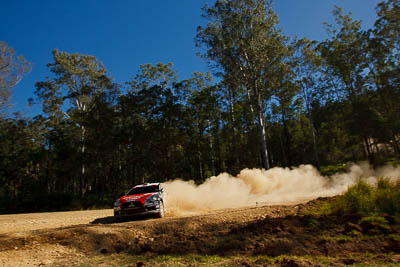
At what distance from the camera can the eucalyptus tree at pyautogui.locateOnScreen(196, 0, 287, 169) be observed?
89.8 ft

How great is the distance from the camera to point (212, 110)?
38.3 metres

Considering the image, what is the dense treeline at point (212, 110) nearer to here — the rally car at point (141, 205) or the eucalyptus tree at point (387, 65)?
the eucalyptus tree at point (387, 65)

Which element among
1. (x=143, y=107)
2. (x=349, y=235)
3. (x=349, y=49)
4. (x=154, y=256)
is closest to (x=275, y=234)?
(x=349, y=235)

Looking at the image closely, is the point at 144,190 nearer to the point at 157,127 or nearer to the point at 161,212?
the point at 161,212

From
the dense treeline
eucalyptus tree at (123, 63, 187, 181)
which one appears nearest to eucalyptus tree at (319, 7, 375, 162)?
the dense treeline

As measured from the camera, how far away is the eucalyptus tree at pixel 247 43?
2738 centimetres

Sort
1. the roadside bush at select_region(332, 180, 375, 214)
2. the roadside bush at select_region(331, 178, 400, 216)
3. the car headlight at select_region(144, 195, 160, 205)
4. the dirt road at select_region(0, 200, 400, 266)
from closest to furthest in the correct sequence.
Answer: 1. the dirt road at select_region(0, 200, 400, 266)
2. the roadside bush at select_region(331, 178, 400, 216)
3. the roadside bush at select_region(332, 180, 375, 214)
4. the car headlight at select_region(144, 195, 160, 205)

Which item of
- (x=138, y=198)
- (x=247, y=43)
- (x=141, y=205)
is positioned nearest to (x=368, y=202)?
(x=141, y=205)

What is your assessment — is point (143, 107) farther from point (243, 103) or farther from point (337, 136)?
point (337, 136)

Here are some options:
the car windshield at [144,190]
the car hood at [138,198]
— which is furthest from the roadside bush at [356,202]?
the car windshield at [144,190]

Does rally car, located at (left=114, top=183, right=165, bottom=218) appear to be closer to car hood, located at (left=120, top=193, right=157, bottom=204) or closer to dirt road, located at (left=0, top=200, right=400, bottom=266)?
car hood, located at (left=120, top=193, right=157, bottom=204)

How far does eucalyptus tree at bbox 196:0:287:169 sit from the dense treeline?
0.34ft

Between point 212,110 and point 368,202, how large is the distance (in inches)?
1208

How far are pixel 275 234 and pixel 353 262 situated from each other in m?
2.20
